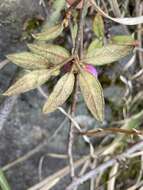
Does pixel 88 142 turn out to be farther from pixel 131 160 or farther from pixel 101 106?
pixel 101 106

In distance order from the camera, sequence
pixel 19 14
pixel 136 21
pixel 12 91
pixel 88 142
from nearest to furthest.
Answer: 1. pixel 12 91
2. pixel 136 21
3. pixel 19 14
4. pixel 88 142

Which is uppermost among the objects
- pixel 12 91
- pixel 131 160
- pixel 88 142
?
pixel 12 91

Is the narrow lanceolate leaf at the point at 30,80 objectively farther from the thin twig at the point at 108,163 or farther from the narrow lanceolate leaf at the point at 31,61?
the thin twig at the point at 108,163

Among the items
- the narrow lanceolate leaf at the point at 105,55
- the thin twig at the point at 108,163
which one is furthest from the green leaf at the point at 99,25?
the thin twig at the point at 108,163

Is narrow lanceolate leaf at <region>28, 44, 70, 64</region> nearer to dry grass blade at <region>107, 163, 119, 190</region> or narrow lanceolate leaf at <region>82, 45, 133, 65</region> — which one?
narrow lanceolate leaf at <region>82, 45, 133, 65</region>

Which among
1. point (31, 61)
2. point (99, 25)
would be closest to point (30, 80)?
point (31, 61)

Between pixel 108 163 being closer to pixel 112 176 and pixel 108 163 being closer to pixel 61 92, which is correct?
pixel 112 176

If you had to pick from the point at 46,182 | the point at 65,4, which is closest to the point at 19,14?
the point at 65,4
